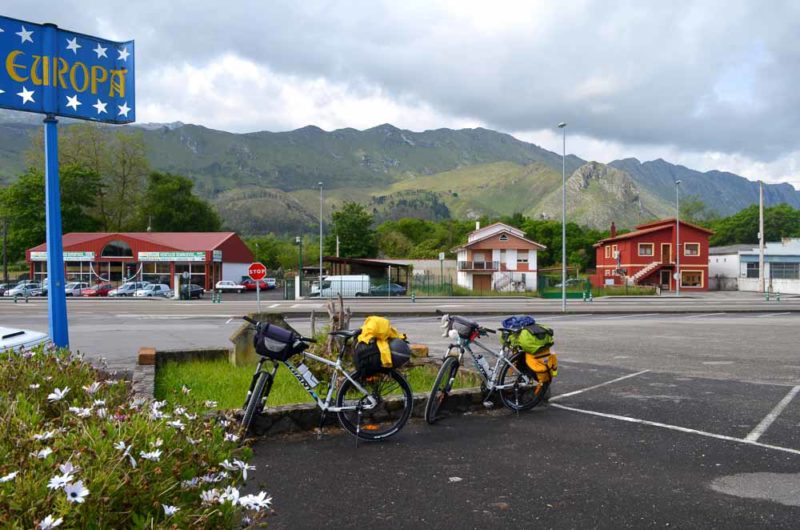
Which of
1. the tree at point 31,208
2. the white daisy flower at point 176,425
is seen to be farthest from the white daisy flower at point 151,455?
the tree at point 31,208

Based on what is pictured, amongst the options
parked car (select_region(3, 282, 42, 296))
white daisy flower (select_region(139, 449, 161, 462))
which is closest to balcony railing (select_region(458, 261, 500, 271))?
parked car (select_region(3, 282, 42, 296))

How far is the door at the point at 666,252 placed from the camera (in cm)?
7112

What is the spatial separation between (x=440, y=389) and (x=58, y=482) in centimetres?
526

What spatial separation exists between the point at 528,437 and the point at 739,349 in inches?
401

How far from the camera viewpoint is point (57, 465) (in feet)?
7.06

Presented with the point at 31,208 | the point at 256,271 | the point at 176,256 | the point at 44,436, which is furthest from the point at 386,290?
the point at 44,436

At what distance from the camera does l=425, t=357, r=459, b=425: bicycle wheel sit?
22.1ft

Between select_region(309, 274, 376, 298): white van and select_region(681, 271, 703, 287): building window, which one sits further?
select_region(681, 271, 703, 287): building window

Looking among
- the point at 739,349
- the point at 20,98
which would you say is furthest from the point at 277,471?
the point at 739,349

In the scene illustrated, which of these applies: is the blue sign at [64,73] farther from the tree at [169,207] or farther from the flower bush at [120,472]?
the tree at [169,207]

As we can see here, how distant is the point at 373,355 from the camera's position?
592 cm

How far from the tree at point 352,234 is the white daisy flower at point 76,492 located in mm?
87534

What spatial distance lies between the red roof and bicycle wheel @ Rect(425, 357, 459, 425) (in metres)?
61.8

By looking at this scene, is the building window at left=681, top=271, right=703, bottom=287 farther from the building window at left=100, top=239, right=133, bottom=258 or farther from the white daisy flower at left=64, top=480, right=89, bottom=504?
the white daisy flower at left=64, top=480, right=89, bottom=504
